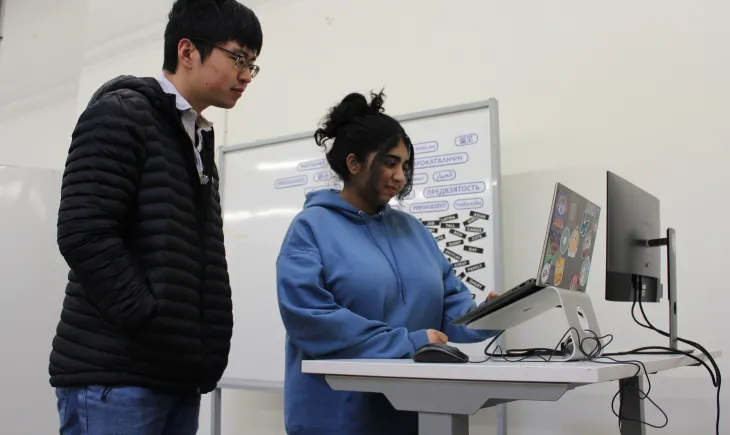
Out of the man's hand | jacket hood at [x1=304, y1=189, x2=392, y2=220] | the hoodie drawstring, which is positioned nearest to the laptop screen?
the man's hand

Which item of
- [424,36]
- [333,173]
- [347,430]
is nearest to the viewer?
[347,430]

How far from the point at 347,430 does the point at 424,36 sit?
190cm

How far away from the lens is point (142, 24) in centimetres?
365

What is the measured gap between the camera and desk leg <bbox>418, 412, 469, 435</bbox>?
107 centimetres

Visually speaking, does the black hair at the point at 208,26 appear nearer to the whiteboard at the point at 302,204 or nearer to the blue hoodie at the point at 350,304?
the blue hoodie at the point at 350,304

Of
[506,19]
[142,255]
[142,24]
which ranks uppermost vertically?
[142,24]

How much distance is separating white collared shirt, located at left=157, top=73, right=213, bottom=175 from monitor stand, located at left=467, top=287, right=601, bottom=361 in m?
0.63

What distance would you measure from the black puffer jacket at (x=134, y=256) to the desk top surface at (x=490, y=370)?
23 cm

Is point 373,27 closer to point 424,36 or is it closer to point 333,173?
point 424,36

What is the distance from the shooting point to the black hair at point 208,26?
1.25m

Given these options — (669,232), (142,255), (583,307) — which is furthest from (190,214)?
(669,232)

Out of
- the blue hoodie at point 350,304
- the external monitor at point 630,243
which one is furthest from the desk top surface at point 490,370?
the external monitor at point 630,243

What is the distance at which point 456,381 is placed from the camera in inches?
Answer: 41.7

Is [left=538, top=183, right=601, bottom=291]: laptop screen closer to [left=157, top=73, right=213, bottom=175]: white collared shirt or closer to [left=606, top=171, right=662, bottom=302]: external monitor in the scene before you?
[left=606, top=171, right=662, bottom=302]: external monitor
